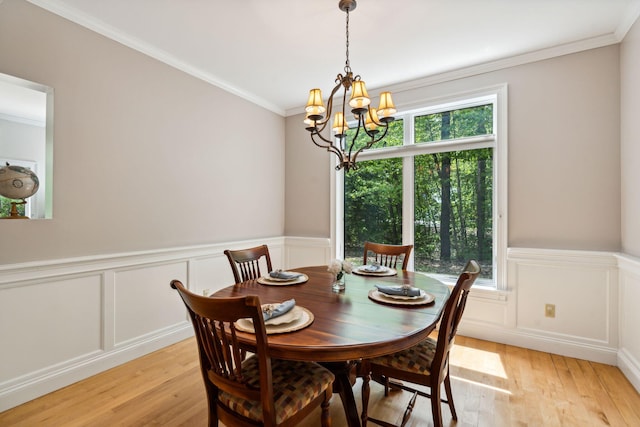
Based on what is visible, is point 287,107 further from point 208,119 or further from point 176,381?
point 176,381

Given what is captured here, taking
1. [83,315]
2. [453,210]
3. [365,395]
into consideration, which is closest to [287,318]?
[365,395]

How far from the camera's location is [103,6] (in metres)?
2.10

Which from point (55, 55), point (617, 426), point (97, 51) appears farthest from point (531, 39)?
point (55, 55)

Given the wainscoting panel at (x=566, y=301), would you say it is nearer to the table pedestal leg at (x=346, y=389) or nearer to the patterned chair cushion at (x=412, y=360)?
the patterned chair cushion at (x=412, y=360)

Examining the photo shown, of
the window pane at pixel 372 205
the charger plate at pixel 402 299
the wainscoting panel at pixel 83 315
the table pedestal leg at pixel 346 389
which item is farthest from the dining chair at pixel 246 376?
the window pane at pixel 372 205

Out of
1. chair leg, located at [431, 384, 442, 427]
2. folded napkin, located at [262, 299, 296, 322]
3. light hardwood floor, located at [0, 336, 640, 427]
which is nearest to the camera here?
folded napkin, located at [262, 299, 296, 322]

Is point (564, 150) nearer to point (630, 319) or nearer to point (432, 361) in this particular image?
point (630, 319)

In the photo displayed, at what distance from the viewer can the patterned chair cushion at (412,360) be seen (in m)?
1.51

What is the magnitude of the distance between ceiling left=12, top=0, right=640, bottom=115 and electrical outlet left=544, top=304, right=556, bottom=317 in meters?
2.20

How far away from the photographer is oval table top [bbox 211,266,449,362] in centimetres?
114

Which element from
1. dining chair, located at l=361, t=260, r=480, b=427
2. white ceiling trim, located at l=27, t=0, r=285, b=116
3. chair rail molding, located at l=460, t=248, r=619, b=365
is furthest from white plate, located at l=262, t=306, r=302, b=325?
white ceiling trim, located at l=27, t=0, r=285, b=116

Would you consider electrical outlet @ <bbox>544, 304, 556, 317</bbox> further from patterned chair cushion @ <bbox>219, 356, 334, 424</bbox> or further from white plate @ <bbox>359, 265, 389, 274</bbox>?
patterned chair cushion @ <bbox>219, 356, 334, 424</bbox>

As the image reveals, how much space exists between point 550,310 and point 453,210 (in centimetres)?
120

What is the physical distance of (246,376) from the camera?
134cm
